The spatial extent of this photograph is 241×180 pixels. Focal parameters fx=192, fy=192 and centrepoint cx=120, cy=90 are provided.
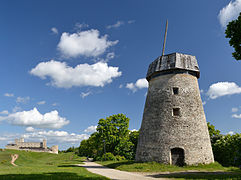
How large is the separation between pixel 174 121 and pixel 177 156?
3569mm

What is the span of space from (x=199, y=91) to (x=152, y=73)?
6131mm

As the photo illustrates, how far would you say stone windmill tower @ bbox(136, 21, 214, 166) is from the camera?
1980 cm

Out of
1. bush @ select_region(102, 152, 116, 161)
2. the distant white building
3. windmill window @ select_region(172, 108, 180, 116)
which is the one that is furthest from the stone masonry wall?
the distant white building

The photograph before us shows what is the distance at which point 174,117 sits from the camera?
20922 mm

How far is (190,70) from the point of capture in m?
22.8

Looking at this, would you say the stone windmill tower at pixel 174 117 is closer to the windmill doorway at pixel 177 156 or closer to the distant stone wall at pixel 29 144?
the windmill doorway at pixel 177 156

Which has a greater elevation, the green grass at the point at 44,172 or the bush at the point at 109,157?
the green grass at the point at 44,172

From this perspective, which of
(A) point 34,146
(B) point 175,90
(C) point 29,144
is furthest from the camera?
(A) point 34,146

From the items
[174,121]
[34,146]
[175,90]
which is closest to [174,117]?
[174,121]

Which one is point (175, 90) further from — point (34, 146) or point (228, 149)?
point (34, 146)

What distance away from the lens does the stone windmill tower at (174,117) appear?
19797 mm

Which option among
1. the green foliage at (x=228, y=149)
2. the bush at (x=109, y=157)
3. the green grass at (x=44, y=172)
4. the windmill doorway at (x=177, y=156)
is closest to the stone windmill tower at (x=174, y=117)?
the windmill doorway at (x=177, y=156)

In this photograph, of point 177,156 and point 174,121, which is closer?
point 177,156

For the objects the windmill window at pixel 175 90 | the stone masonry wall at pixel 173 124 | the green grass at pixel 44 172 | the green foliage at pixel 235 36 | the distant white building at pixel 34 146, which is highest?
the green foliage at pixel 235 36
